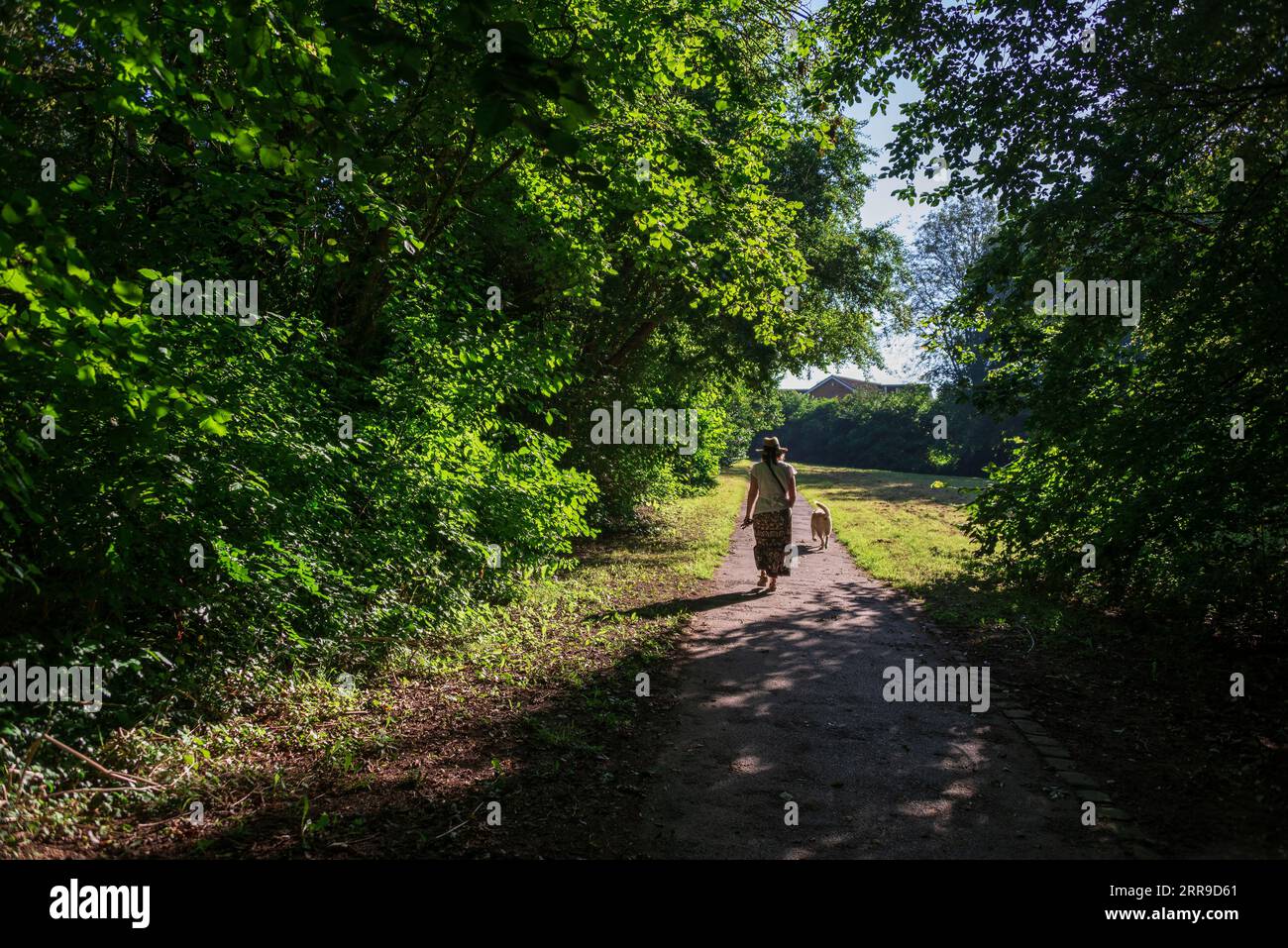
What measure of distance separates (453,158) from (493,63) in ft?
22.1

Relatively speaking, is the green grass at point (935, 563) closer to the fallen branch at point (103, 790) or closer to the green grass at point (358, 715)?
the green grass at point (358, 715)

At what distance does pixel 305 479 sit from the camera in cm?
559

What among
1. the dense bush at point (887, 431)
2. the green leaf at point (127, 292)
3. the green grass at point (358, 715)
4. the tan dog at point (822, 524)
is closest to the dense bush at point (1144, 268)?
the green grass at point (358, 715)

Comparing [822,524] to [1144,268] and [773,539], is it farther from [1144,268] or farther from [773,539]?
[1144,268]

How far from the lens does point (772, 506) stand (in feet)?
33.5

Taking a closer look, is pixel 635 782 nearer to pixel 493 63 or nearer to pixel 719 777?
pixel 719 777

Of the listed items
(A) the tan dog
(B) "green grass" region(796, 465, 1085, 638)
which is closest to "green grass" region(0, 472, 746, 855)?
(B) "green grass" region(796, 465, 1085, 638)

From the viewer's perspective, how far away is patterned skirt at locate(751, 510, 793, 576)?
10.3m

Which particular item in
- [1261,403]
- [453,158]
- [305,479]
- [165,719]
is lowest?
[165,719]

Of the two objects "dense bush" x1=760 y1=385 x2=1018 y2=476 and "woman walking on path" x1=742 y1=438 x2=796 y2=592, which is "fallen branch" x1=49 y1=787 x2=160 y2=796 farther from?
"dense bush" x1=760 y1=385 x2=1018 y2=476

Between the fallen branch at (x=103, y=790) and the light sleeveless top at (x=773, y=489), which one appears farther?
the light sleeveless top at (x=773, y=489)

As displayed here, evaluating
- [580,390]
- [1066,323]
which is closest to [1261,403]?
[1066,323]

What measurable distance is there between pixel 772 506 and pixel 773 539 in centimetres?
53

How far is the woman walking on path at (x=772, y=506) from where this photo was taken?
1023 centimetres
